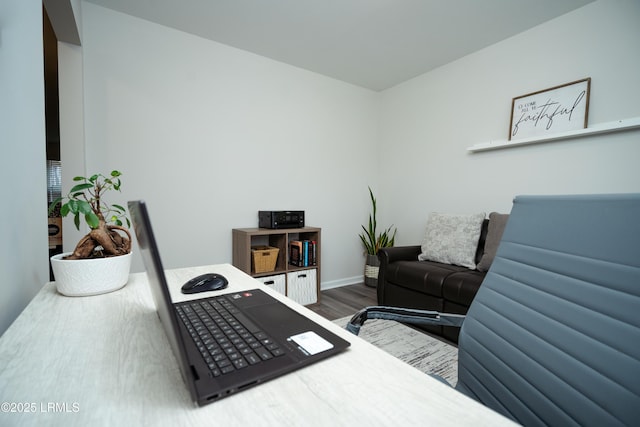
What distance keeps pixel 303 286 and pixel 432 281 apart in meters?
1.36

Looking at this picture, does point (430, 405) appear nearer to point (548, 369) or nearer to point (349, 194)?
point (548, 369)

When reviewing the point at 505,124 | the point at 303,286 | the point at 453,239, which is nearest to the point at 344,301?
the point at 303,286

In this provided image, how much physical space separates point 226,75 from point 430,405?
10.6 ft

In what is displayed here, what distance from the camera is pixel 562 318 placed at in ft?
2.06

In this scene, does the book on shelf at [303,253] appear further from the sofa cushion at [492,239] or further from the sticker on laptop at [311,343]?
the sticker on laptop at [311,343]

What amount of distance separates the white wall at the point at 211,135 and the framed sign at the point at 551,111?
191 centimetres

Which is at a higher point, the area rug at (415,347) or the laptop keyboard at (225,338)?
the laptop keyboard at (225,338)

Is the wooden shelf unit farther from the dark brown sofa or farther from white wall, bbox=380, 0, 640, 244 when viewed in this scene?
white wall, bbox=380, 0, 640, 244

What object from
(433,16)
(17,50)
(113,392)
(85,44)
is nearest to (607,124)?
(433,16)

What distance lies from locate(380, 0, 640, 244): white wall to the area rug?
1.45m

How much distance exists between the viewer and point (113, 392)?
418 mm

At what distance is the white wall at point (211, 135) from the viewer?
2365 mm

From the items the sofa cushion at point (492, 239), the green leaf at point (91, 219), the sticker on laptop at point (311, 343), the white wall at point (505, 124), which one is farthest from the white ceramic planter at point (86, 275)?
the white wall at point (505, 124)

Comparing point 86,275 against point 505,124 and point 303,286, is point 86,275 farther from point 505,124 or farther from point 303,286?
point 505,124
